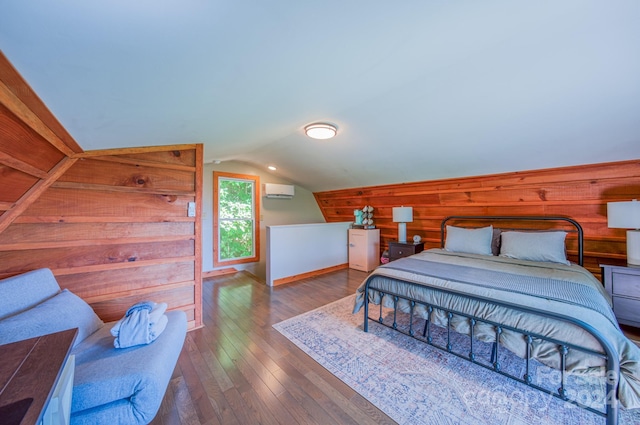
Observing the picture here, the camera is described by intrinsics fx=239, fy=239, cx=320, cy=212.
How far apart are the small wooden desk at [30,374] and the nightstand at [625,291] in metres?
4.06

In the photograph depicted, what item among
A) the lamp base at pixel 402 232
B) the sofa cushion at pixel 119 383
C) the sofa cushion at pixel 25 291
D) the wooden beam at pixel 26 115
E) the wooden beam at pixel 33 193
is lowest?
the sofa cushion at pixel 119 383

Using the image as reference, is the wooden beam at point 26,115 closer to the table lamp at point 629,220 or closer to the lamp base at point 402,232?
the lamp base at point 402,232

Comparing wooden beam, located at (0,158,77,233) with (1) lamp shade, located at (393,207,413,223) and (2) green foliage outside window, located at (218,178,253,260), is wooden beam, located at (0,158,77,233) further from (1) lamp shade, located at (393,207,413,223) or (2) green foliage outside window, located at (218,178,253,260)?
(1) lamp shade, located at (393,207,413,223)

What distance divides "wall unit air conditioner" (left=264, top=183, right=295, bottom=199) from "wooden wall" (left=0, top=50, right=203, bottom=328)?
8.44 feet

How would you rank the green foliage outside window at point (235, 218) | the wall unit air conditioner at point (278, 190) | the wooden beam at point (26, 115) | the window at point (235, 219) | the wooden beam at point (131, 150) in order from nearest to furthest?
1. the wooden beam at point (26, 115)
2. the wooden beam at point (131, 150)
3. the window at point (235, 219)
4. the green foliage outside window at point (235, 218)
5. the wall unit air conditioner at point (278, 190)

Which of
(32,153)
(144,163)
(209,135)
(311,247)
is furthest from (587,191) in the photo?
(32,153)

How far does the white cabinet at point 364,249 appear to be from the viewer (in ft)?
15.5

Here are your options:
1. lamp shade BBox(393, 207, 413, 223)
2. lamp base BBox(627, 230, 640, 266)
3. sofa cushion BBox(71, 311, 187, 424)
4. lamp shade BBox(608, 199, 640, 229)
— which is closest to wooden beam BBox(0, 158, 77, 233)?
sofa cushion BBox(71, 311, 187, 424)

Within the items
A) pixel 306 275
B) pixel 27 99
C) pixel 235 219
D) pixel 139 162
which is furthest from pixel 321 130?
pixel 235 219

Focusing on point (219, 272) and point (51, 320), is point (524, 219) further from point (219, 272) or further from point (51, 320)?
point (219, 272)

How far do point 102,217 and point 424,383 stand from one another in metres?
2.92

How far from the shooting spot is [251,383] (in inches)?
69.1

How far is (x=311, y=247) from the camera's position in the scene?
4531mm

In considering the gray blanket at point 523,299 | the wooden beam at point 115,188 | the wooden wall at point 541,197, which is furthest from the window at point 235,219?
the gray blanket at point 523,299
